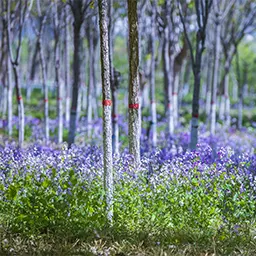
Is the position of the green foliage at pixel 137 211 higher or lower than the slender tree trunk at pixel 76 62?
lower

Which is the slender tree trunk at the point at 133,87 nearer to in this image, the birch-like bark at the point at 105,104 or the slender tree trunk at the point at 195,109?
the birch-like bark at the point at 105,104

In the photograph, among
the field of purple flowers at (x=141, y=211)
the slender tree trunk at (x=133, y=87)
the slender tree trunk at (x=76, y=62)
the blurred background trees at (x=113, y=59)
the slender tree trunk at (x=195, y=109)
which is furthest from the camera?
the slender tree trunk at (x=76, y=62)

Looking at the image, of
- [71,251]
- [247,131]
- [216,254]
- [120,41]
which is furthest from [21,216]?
[120,41]

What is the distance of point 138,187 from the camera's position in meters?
5.25

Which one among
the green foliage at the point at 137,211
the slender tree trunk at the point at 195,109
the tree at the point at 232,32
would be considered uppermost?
the tree at the point at 232,32

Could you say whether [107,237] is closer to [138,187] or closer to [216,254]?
[138,187]

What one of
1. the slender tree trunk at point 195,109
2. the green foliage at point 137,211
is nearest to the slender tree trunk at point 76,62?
the slender tree trunk at point 195,109

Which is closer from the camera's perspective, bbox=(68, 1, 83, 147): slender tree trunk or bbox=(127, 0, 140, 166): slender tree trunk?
bbox=(127, 0, 140, 166): slender tree trunk

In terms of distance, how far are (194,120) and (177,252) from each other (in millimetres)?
4250

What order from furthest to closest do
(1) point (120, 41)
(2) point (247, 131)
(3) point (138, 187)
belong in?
(1) point (120, 41), (2) point (247, 131), (3) point (138, 187)

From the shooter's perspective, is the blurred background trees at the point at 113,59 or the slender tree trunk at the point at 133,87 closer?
the slender tree trunk at the point at 133,87

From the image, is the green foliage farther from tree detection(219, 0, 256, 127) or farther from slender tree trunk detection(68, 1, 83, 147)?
tree detection(219, 0, 256, 127)

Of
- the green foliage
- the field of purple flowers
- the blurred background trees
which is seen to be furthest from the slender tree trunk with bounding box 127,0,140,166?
the green foliage

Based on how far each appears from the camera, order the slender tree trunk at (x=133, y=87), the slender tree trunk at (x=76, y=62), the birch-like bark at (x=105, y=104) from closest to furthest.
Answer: the birch-like bark at (x=105, y=104) → the slender tree trunk at (x=133, y=87) → the slender tree trunk at (x=76, y=62)
